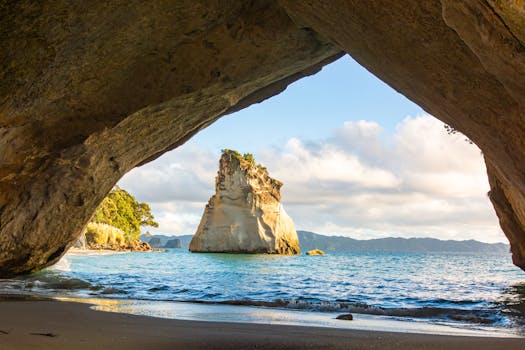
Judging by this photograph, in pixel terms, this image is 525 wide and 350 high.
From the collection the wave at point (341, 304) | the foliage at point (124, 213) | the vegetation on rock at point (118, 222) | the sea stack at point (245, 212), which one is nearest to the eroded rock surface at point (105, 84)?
the wave at point (341, 304)

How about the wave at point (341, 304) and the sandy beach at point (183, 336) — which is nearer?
the sandy beach at point (183, 336)

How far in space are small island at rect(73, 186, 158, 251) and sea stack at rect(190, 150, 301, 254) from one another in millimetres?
18209

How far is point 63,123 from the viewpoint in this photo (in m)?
9.97

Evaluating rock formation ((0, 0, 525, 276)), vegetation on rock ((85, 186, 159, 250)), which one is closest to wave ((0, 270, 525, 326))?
rock formation ((0, 0, 525, 276))

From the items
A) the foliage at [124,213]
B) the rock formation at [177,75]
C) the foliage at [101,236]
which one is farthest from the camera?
the foliage at [124,213]

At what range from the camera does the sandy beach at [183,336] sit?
164 inches

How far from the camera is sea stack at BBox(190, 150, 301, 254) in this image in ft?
206

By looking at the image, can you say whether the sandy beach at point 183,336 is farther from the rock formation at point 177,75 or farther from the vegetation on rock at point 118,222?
the vegetation on rock at point 118,222

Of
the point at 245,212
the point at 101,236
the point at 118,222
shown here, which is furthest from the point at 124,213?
the point at 245,212

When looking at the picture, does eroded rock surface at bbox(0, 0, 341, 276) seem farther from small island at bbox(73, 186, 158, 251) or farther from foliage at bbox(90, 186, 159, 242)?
foliage at bbox(90, 186, 159, 242)

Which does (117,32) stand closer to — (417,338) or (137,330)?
(137,330)

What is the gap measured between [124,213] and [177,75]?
75.4 meters

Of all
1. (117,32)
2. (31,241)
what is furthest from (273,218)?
(117,32)

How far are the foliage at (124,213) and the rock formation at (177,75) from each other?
65.1 meters
